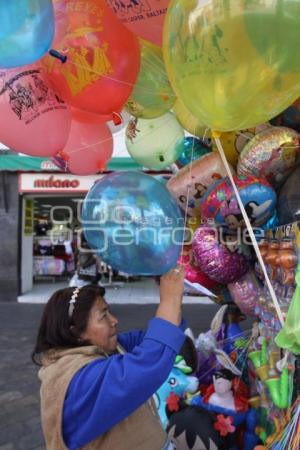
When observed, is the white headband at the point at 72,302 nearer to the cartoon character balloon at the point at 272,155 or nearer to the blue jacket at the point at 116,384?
the blue jacket at the point at 116,384

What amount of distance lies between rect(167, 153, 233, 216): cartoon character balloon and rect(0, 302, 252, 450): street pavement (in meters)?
2.12

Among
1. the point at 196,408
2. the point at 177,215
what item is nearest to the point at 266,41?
the point at 177,215

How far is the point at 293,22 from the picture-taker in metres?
1.12

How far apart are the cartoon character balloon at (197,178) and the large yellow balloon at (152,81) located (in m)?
0.38

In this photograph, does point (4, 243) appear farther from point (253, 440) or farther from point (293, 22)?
point (293, 22)

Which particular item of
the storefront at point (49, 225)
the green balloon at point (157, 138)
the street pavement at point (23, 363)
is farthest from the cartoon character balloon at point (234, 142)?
the storefront at point (49, 225)

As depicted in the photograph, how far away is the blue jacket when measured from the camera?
1060 millimetres

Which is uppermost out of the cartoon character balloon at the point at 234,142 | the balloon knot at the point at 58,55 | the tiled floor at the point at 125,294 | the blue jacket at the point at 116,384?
the balloon knot at the point at 58,55

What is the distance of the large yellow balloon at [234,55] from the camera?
1117 mm

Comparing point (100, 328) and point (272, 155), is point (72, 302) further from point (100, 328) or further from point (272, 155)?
point (272, 155)

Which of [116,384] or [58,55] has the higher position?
[58,55]

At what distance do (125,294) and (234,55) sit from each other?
304 inches

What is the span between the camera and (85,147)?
2.24 meters

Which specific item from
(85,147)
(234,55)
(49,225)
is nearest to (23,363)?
(85,147)
